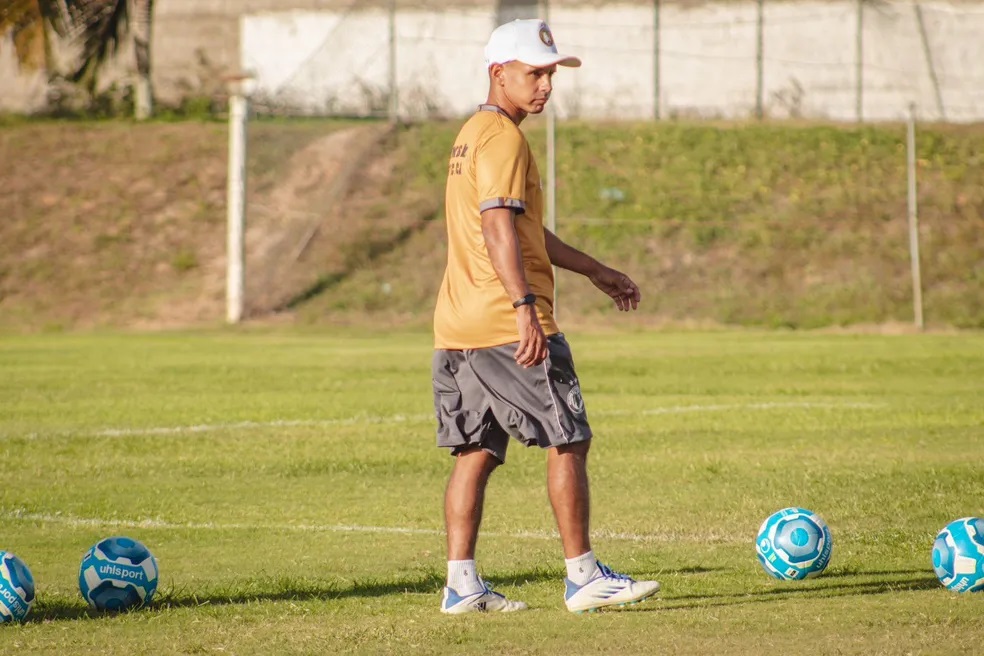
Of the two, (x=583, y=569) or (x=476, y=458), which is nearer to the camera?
(x=583, y=569)

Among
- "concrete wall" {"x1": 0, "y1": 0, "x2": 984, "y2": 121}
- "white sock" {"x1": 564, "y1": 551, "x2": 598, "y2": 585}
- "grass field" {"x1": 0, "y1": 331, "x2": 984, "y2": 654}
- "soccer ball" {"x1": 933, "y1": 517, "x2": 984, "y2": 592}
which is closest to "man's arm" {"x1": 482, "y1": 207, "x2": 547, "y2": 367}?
"white sock" {"x1": 564, "y1": 551, "x2": 598, "y2": 585}

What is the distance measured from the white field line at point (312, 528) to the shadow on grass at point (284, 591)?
814 millimetres

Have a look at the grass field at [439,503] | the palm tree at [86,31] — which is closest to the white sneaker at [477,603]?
the grass field at [439,503]

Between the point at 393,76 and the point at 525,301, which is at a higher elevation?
the point at 393,76

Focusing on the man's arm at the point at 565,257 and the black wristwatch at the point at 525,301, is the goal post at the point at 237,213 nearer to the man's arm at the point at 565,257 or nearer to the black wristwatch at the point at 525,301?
the man's arm at the point at 565,257

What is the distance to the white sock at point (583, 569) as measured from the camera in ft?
19.4

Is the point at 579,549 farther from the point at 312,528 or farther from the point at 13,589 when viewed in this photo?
the point at 312,528

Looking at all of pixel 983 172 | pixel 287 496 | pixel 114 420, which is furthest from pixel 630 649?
pixel 983 172

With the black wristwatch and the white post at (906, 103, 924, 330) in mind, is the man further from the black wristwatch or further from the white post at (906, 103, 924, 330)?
the white post at (906, 103, 924, 330)

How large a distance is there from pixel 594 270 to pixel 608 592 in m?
1.52

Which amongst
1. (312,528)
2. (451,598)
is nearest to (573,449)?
(451,598)

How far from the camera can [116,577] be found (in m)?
5.93

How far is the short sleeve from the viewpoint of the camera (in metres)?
5.83

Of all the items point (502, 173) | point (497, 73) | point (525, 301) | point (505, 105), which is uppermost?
point (497, 73)
